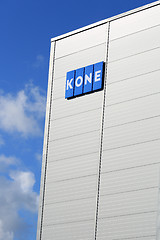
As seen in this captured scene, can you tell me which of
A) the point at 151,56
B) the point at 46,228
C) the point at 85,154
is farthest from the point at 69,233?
the point at 151,56

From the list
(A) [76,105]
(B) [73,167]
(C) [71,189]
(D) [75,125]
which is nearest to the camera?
(C) [71,189]

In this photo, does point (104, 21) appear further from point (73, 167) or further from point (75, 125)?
point (73, 167)

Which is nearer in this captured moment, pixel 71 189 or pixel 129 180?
pixel 129 180

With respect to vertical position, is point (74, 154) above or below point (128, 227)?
above

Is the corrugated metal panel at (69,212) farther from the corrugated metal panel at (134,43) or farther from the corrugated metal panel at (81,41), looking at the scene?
the corrugated metal panel at (81,41)

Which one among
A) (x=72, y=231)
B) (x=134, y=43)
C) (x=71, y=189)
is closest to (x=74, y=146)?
(x=71, y=189)

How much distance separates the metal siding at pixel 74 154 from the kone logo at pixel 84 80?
1.76ft

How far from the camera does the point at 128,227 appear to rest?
54.9 metres

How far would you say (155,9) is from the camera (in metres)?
58.9

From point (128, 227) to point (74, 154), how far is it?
9.12 meters

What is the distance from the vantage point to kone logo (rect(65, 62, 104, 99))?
6134 cm

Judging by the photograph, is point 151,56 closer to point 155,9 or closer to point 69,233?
point 155,9

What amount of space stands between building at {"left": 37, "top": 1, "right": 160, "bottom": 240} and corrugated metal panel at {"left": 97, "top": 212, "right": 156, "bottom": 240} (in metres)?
0.07

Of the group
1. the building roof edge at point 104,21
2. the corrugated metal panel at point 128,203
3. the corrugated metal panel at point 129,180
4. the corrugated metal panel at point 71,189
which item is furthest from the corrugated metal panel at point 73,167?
the building roof edge at point 104,21
